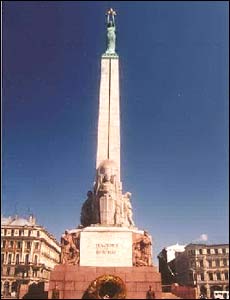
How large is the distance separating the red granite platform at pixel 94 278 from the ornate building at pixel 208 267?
1555 inches

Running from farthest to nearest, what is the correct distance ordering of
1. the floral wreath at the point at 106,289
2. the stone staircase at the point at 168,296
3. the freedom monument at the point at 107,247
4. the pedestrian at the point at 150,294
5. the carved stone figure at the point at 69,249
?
the carved stone figure at the point at 69,249, the stone staircase at the point at 168,296, the freedom monument at the point at 107,247, the pedestrian at the point at 150,294, the floral wreath at the point at 106,289

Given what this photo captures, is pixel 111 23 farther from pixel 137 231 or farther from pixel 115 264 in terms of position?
pixel 115 264

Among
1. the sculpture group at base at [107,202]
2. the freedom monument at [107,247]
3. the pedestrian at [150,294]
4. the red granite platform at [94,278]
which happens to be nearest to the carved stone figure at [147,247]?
the freedom monument at [107,247]

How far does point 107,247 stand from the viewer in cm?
1800

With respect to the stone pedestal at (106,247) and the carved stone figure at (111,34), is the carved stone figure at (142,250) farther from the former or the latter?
the carved stone figure at (111,34)

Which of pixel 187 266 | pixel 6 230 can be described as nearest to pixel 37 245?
pixel 6 230

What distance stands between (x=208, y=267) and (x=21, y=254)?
28556 millimetres

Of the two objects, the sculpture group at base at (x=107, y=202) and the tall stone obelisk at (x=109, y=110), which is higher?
the tall stone obelisk at (x=109, y=110)

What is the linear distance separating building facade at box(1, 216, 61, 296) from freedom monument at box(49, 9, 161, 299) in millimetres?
35558

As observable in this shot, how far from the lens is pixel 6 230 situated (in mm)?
54625

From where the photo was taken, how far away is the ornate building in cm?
5553

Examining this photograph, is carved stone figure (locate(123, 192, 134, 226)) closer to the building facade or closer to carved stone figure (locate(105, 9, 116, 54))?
carved stone figure (locate(105, 9, 116, 54))

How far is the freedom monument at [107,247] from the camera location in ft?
52.9

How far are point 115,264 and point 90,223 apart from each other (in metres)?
3.17
